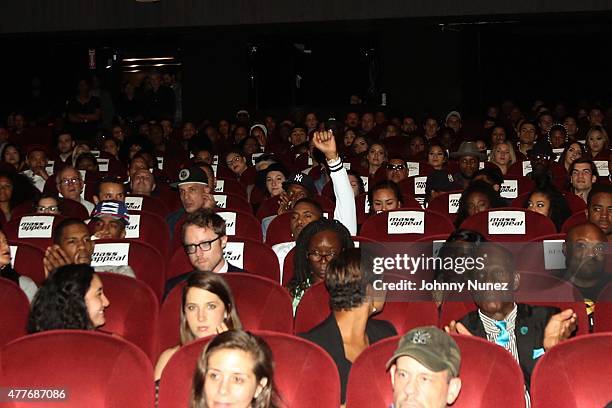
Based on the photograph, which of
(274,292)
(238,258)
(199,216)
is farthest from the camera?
(238,258)

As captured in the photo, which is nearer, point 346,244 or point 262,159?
point 346,244

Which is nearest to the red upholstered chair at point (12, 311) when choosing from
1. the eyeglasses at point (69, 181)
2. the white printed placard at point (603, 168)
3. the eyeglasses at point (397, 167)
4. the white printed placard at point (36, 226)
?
the white printed placard at point (36, 226)

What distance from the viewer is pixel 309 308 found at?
17.7 ft

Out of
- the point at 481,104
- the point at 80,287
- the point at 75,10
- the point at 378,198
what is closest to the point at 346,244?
the point at 80,287

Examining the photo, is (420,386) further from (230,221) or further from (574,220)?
(230,221)

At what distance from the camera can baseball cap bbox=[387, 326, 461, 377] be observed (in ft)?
11.7

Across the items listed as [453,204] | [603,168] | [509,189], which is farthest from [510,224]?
[603,168]

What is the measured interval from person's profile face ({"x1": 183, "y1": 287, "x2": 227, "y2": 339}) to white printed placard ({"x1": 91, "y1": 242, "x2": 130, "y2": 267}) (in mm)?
2002

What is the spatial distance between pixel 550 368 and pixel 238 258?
2863mm

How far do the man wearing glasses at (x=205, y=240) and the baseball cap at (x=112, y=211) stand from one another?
1490mm

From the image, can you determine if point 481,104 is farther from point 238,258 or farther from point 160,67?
point 238,258

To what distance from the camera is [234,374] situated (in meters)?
3.64

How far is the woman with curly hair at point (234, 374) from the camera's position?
3.62 meters

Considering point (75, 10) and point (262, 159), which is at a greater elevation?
point (75, 10)
